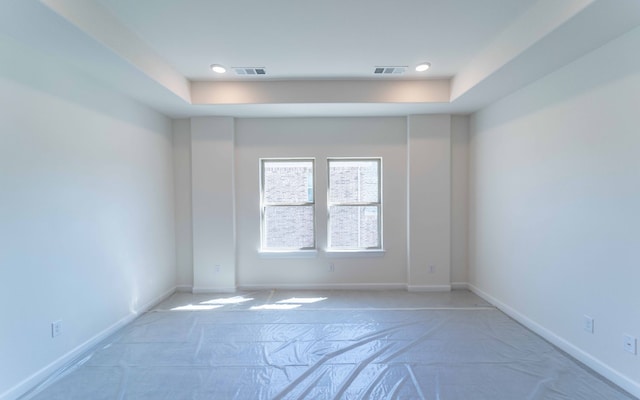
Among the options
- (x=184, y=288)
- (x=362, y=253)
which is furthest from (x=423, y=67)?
(x=184, y=288)

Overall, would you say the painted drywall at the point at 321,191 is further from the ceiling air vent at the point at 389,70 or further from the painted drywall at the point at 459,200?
the ceiling air vent at the point at 389,70

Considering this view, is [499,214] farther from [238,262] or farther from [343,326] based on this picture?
[238,262]

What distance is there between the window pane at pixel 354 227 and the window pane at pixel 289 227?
0.34 meters

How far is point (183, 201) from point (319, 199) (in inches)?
78.3

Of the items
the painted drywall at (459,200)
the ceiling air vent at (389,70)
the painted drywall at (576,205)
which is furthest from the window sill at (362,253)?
the ceiling air vent at (389,70)

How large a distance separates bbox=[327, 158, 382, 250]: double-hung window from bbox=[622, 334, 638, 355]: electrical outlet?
8.25 ft

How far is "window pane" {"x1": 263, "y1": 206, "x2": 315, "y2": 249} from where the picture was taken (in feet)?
13.5

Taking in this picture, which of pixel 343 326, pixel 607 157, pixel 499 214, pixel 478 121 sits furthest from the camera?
pixel 478 121

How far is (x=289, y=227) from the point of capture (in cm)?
411

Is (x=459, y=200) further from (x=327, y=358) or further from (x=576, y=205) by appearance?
(x=327, y=358)

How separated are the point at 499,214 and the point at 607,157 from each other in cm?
133

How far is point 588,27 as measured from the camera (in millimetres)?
1814

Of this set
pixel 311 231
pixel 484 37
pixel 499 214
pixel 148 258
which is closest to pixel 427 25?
pixel 484 37

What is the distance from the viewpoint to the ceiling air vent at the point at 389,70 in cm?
301
